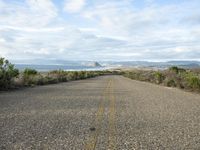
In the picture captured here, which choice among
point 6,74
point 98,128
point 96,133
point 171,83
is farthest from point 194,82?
point 96,133

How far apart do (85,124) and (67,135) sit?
1.73 metres

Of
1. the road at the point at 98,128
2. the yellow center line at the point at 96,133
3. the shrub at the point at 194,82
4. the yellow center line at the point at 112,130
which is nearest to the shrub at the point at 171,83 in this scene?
the shrub at the point at 194,82

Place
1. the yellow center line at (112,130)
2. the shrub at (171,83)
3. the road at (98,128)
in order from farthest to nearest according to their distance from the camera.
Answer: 1. the shrub at (171,83)
2. the road at (98,128)
3. the yellow center line at (112,130)

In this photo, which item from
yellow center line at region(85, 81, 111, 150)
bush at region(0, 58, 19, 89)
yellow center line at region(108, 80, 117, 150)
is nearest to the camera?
yellow center line at region(85, 81, 111, 150)

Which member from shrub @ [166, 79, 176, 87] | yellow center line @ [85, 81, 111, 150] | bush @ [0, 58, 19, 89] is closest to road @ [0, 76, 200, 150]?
yellow center line @ [85, 81, 111, 150]

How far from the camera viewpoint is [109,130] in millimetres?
10039

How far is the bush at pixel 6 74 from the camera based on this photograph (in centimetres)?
2741

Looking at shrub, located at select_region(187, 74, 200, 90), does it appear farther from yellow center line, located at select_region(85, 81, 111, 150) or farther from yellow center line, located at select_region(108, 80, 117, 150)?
yellow center line, located at select_region(85, 81, 111, 150)

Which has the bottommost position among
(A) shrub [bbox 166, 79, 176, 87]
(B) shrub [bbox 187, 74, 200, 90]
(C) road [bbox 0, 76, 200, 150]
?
(A) shrub [bbox 166, 79, 176, 87]

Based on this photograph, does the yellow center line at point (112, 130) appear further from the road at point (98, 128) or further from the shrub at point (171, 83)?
the shrub at point (171, 83)

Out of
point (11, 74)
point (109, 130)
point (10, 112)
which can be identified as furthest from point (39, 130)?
point (11, 74)

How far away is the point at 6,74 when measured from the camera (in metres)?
28.5

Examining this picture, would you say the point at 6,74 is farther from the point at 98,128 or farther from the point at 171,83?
the point at 98,128

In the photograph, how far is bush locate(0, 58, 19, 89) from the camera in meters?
27.4
